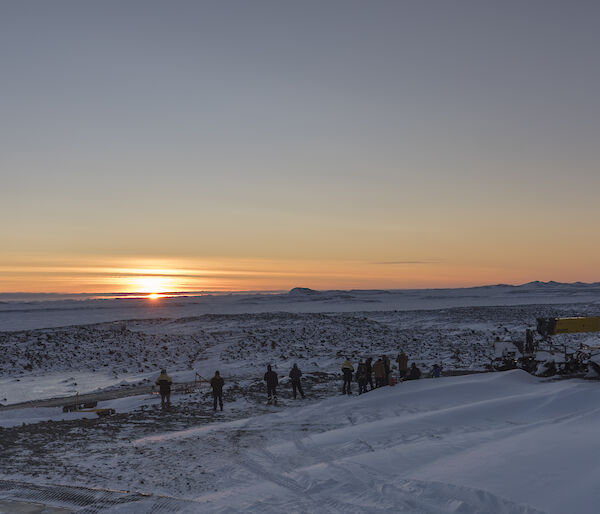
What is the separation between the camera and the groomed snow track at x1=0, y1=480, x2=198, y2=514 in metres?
8.95

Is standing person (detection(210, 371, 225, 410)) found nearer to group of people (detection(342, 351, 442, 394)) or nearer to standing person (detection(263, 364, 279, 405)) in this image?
standing person (detection(263, 364, 279, 405))

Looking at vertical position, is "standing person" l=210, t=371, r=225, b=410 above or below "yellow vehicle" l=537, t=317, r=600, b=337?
below

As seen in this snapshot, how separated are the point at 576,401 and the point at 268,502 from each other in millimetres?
10708

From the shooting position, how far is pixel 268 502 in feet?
28.3

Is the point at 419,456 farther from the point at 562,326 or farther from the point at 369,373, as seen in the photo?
the point at 562,326

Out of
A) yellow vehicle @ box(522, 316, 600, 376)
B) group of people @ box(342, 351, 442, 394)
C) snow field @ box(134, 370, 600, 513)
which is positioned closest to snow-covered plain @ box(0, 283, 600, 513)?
snow field @ box(134, 370, 600, 513)

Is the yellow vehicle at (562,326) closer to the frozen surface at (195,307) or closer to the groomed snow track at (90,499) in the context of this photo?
the groomed snow track at (90,499)

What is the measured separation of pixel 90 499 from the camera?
374 inches

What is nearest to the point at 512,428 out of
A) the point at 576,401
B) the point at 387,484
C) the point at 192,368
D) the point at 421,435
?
the point at 421,435

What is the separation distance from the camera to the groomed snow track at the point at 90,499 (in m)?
8.95

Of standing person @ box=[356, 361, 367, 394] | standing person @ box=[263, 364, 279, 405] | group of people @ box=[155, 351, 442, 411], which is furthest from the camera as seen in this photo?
standing person @ box=[356, 361, 367, 394]

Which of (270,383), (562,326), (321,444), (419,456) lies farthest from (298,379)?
(562,326)

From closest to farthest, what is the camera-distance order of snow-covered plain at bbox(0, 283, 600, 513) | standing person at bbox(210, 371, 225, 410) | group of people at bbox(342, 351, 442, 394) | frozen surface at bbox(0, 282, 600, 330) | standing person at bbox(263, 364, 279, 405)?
snow-covered plain at bbox(0, 283, 600, 513) < standing person at bbox(210, 371, 225, 410) < standing person at bbox(263, 364, 279, 405) < group of people at bbox(342, 351, 442, 394) < frozen surface at bbox(0, 282, 600, 330)

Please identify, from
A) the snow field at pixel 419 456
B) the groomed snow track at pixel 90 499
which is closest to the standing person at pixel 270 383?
the snow field at pixel 419 456
